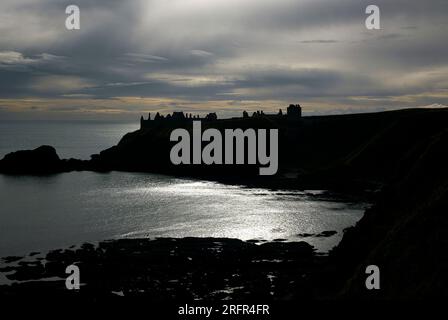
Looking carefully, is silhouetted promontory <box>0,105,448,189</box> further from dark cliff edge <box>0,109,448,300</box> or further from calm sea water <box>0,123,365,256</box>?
calm sea water <box>0,123,365,256</box>

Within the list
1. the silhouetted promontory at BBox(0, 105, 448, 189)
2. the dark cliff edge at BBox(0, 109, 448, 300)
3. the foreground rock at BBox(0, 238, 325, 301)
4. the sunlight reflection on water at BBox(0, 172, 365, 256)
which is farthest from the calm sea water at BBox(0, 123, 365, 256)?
the silhouetted promontory at BBox(0, 105, 448, 189)

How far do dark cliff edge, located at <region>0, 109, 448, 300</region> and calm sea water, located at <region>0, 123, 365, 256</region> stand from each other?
17.6 meters

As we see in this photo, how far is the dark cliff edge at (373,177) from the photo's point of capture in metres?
33.3

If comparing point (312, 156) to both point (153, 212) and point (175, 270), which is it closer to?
point (153, 212)

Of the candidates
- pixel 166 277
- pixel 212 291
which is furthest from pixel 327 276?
pixel 166 277

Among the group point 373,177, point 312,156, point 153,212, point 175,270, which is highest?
point 312,156

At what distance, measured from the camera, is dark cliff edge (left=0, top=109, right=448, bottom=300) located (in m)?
33.3

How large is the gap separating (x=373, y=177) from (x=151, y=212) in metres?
70.9

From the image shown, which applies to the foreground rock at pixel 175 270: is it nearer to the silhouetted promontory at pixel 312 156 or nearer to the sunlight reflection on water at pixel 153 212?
the sunlight reflection on water at pixel 153 212

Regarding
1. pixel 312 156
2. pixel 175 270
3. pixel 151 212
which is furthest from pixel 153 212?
pixel 312 156

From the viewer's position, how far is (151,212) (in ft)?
341
